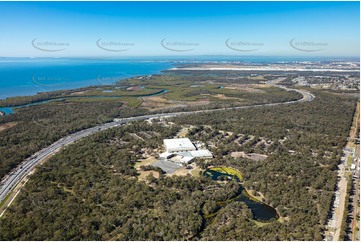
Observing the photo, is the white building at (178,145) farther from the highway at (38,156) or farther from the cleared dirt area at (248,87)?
the cleared dirt area at (248,87)

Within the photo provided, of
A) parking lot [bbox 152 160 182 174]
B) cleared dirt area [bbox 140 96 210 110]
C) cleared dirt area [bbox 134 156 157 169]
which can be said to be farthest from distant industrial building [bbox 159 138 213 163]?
cleared dirt area [bbox 140 96 210 110]

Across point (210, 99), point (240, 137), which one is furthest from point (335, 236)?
point (210, 99)

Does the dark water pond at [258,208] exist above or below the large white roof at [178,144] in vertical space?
below

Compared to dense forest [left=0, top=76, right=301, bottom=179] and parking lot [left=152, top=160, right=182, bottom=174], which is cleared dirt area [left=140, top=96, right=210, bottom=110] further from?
parking lot [left=152, top=160, right=182, bottom=174]

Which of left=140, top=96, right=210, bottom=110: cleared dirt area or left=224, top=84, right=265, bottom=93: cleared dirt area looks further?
left=224, top=84, right=265, bottom=93: cleared dirt area

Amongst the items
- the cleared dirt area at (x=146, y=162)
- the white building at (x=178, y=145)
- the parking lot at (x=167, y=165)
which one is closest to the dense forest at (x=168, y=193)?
the cleared dirt area at (x=146, y=162)

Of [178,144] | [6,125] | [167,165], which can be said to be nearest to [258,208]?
[167,165]
